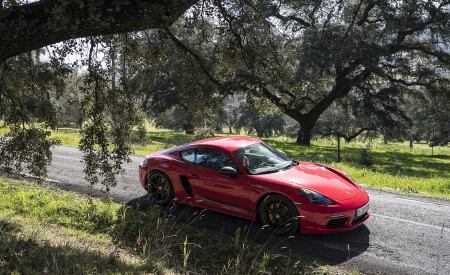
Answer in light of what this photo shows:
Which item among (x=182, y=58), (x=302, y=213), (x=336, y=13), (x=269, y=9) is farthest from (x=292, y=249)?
(x=269, y=9)

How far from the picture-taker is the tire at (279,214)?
18.9 feet

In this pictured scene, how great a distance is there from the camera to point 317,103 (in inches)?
1131

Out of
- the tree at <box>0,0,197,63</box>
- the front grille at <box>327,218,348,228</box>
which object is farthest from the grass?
the tree at <box>0,0,197,63</box>

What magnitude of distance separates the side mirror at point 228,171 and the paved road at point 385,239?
933 millimetres

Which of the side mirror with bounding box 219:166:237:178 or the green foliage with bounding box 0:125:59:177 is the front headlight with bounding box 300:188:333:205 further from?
the green foliage with bounding box 0:125:59:177

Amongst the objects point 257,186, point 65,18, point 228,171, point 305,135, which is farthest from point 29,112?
point 305,135

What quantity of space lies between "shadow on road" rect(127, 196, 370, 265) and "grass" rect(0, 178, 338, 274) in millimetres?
190

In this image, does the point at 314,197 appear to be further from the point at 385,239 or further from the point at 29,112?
the point at 29,112

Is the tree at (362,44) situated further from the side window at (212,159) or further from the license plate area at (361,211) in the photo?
the license plate area at (361,211)

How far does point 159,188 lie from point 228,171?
1.72 meters

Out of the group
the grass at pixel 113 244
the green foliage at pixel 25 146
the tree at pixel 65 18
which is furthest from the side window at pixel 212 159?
the tree at pixel 65 18

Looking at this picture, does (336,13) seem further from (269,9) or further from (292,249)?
(292,249)

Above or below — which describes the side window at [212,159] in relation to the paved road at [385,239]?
above

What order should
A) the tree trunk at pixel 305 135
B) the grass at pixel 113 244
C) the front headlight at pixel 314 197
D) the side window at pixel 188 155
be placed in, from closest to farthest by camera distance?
the grass at pixel 113 244, the front headlight at pixel 314 197, the side window at pixel 188 155, the tree trunk at pixel 305 135
